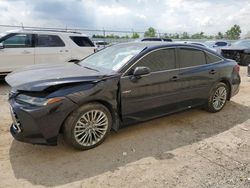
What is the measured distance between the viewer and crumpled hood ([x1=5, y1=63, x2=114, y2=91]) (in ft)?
9.93

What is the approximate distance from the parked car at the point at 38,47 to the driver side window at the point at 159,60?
4.01m

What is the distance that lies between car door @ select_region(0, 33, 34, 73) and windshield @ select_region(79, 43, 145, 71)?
3831mm

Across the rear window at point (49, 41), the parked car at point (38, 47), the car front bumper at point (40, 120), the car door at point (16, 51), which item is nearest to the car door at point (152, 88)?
the car front bumper at point (40, 120)

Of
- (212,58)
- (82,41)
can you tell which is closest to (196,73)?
(212,58)

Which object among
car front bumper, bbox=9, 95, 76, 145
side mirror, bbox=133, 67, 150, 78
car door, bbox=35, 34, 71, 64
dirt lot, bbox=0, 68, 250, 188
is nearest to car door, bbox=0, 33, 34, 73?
car door, bbox=35, 34, 71, 64

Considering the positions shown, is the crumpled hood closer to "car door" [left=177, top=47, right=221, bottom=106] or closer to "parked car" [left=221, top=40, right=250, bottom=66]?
"car door" [left=177, top=47, right=221, bottom=106]

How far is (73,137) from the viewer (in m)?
3.19

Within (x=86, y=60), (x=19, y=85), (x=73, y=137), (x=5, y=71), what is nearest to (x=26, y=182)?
(x=73, y=137)

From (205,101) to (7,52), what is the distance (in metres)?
6.03

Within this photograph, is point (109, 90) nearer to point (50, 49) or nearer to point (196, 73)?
point (196, 73)

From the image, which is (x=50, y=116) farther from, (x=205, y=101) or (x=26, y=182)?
(x=205, y=101)

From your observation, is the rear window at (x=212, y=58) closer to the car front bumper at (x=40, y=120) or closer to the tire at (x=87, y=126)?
the tire at (x=87, y=126)

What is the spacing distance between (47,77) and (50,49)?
16.2ft

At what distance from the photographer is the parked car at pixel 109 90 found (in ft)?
9.83
